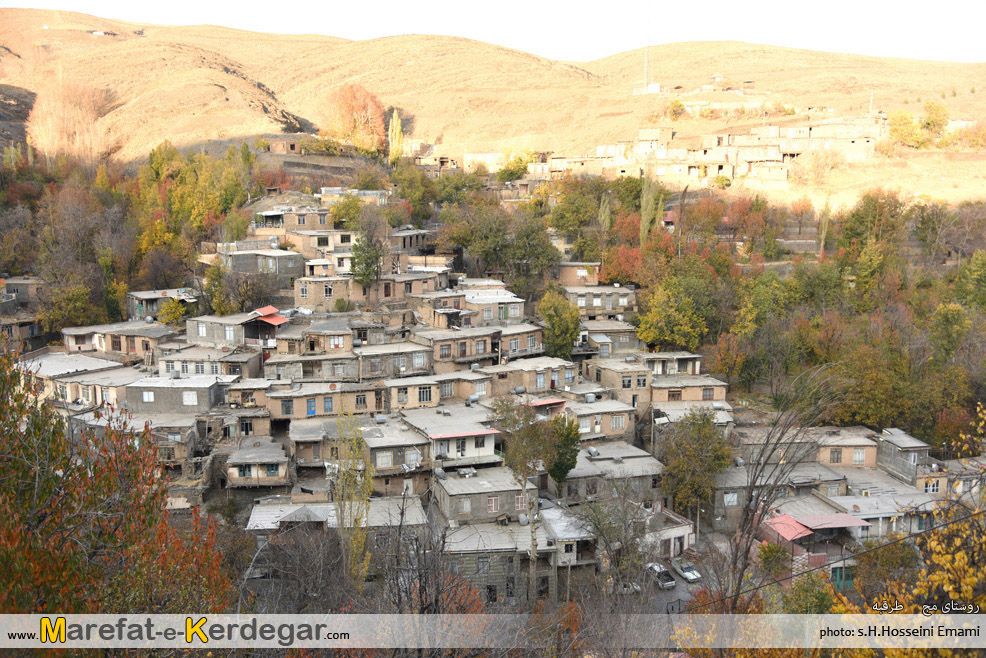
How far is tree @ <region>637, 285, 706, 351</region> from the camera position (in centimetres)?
2494

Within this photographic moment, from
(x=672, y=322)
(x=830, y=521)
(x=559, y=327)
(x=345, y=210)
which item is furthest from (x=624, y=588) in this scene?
(x=345, y=210)

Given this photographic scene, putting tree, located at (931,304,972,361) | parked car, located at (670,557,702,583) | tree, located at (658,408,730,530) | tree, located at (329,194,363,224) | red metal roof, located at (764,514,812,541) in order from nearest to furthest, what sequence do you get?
parked car, located at (670,557,702,583)
red metal roof, located at (764,514,812,541)
tree, located at (658,408,730,530)
tree, located at (931,304,972,361)
tree, located at (329,194,363,224)

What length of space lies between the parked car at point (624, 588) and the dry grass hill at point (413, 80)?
3434 cm

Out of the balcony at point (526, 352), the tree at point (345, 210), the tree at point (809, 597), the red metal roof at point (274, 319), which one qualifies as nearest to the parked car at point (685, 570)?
the tree at point (809, 597)

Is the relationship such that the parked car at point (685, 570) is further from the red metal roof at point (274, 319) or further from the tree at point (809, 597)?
the red metal roof at point (274, 319)

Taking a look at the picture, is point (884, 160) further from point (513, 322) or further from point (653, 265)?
point (513, 322)

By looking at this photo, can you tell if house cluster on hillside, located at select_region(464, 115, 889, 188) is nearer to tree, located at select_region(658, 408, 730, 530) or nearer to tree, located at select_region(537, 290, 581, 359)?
tree, located at select_region(537, 290, 581, 359)

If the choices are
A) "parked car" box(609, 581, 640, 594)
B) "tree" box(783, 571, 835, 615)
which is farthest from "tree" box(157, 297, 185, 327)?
"tree" box(783, 571, 835, 615)

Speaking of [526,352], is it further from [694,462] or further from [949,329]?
[949,329]

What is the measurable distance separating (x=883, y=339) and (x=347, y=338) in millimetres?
15956

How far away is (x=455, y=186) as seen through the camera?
120ft

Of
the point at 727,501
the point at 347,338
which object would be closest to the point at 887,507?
the point at 727,501

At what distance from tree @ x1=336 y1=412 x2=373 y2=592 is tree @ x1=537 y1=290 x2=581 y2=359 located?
930 centimetres

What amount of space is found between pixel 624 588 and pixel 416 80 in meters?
66.4
